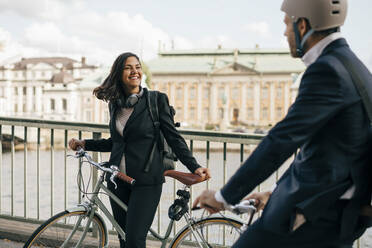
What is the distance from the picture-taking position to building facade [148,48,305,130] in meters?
60.8

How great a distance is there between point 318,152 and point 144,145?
4.13 feet

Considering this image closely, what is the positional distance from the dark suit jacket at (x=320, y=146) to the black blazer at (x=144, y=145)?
→ 1089mm

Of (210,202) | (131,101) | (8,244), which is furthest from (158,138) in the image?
(8,244)

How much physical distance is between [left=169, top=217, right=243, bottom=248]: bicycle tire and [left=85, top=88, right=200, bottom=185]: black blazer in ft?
1.04

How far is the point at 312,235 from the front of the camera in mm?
1210

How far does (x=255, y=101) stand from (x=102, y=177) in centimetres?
6004

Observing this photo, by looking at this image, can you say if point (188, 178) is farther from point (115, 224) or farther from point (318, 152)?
point (318, 152)

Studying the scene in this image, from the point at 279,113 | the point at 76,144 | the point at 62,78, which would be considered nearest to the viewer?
the point at 76,144

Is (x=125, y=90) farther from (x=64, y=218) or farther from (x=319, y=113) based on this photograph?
(x=319, y=113)

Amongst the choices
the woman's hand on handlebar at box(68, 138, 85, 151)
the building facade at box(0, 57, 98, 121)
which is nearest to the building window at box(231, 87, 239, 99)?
the building facade at box(0, 57, 98, 121)

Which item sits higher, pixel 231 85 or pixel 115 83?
pixel 231 85

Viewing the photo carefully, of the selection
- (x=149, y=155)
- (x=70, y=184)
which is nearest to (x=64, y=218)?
(x=149, y=155)

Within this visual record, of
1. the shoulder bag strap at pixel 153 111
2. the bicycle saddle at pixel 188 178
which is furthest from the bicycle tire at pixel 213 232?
the shoulder bag strap at pixel 153 111

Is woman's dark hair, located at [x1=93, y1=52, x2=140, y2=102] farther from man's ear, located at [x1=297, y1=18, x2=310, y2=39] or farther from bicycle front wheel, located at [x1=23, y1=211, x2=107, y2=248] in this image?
man's ear, located at [x1=297, y1=18, x2=310, y2=39]
